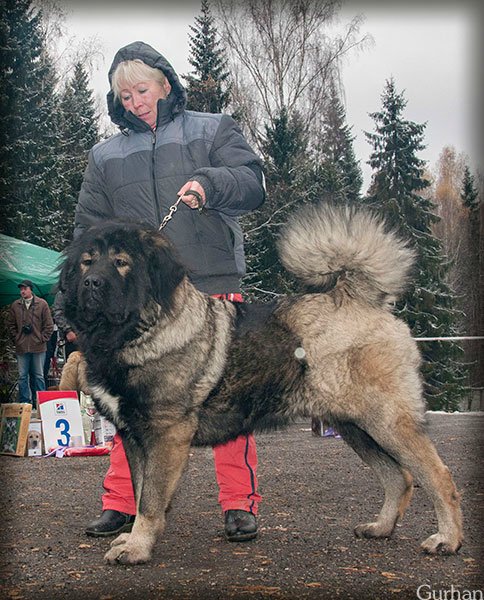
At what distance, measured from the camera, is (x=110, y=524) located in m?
3.67

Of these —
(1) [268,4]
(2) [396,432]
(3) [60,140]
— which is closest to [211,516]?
(2) [396,432]

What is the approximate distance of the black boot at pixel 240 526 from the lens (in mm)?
3482

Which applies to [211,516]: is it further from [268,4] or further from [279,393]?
[268,4]

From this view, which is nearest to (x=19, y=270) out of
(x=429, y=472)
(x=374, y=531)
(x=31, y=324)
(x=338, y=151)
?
(x=31, y=324)

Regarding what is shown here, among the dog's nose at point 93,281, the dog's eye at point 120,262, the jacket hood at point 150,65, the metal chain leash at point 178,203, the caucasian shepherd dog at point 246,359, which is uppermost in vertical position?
the jacket hood at point 150,65

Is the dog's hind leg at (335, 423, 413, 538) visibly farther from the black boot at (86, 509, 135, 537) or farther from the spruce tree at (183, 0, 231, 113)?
the spruce tree at (183, 0, 231, 113)

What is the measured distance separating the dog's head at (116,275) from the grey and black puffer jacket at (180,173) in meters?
0.46

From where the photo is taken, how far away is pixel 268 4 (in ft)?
12.0

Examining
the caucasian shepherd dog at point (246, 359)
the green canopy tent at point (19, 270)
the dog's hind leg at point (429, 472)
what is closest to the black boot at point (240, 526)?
the caucasian shepherd dog at point (246, 359)

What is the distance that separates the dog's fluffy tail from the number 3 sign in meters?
4.52

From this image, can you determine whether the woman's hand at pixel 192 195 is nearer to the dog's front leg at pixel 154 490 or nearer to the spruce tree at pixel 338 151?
the dog's front leg at pixel 154 490

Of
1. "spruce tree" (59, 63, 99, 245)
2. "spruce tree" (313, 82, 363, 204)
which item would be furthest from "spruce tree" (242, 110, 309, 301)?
"spruce tree" (59, 63, 99, 245)

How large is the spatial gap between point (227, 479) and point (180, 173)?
5.38 feet

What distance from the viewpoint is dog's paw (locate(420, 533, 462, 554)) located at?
3170mm
